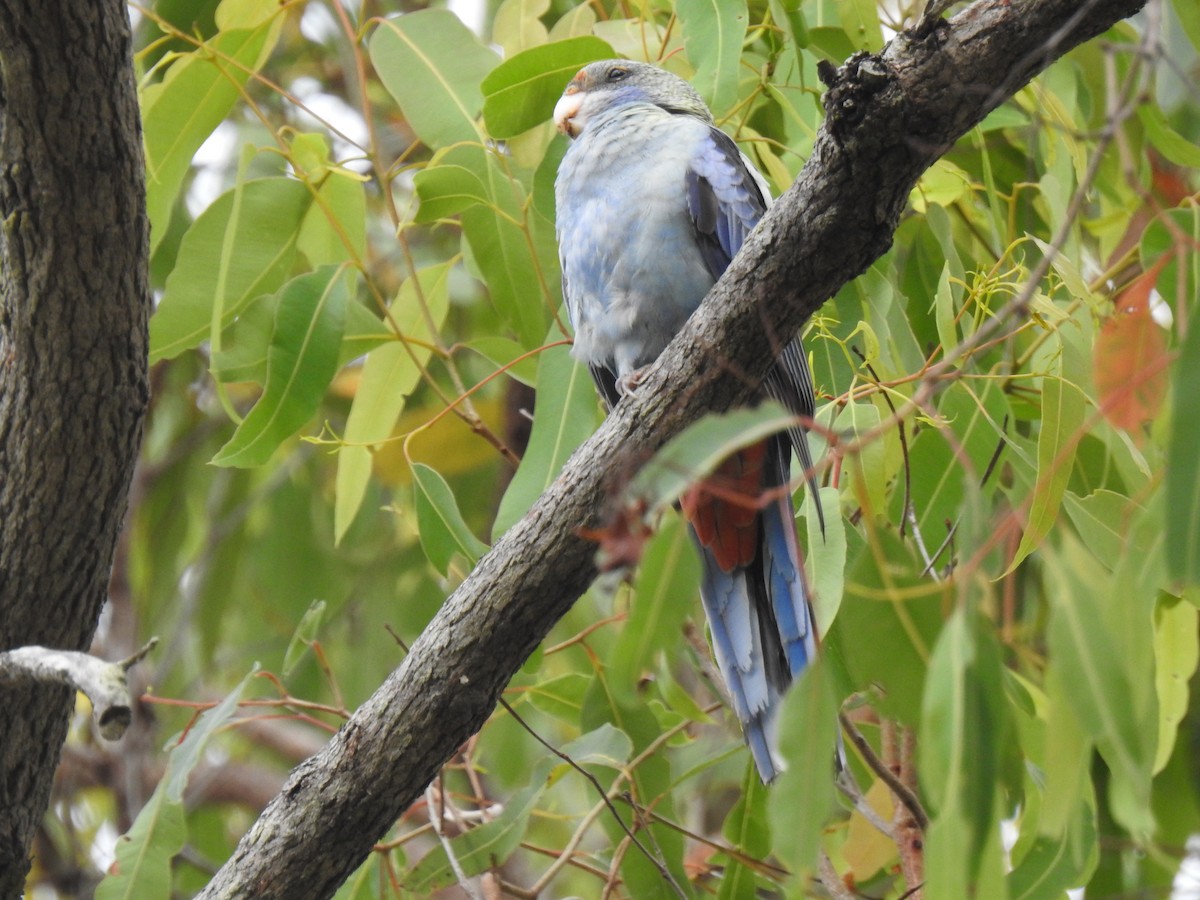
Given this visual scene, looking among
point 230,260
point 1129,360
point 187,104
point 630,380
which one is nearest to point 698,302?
point 630,380

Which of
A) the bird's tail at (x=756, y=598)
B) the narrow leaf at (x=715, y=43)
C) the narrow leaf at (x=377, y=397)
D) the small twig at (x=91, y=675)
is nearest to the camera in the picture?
the small twig at (x=91, y=675)

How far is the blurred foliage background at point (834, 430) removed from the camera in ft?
3.62

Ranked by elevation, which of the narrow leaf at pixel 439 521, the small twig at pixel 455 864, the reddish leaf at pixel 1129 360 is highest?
the reddish leaf at pixel 1129 360

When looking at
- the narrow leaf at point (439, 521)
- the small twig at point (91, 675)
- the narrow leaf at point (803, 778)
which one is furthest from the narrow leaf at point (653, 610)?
the narrow leaf at point (439, 521)

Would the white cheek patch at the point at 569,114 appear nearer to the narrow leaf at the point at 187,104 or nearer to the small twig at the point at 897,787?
the narrow leaf at the point at 187,104

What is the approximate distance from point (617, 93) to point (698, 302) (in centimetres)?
66

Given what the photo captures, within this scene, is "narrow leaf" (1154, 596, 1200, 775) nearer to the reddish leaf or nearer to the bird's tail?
the bird's tail

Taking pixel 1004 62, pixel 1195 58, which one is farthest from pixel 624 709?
pixel 1195 58

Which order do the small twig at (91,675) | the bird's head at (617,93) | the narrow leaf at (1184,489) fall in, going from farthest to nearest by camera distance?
1. the bird's head at (617,93)
2. the small twig at (91,675)
3. the narrow leaf at (1184,489)

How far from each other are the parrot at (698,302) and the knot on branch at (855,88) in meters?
0.72

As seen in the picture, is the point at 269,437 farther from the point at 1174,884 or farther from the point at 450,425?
the point at 1174,884

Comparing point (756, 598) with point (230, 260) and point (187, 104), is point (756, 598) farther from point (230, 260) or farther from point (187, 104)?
point (187, 104)

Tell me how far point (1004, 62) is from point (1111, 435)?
0.79 meters

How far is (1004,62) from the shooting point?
1.47 meters
